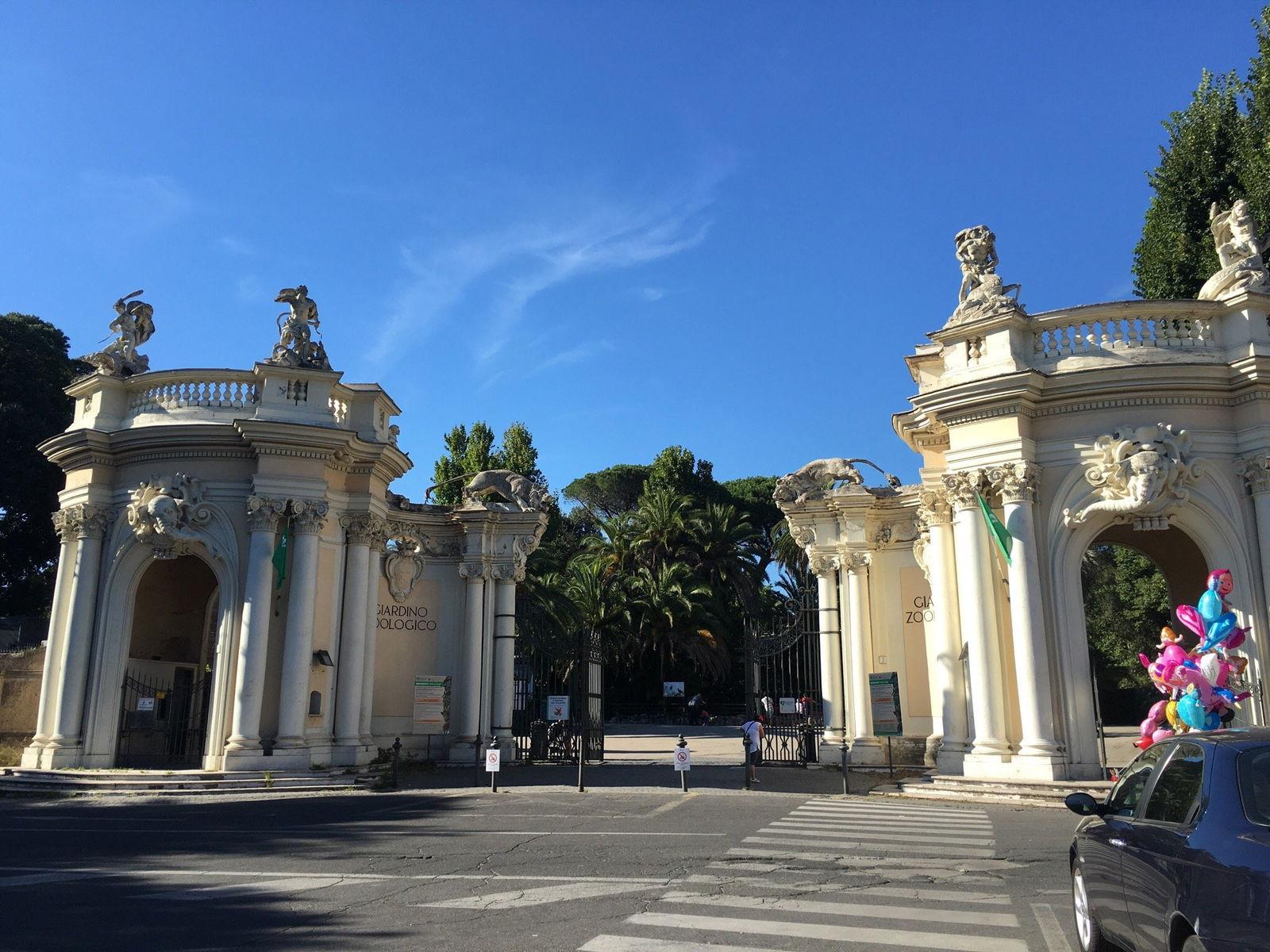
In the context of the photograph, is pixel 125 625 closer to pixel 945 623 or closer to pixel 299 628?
pixel 299 628

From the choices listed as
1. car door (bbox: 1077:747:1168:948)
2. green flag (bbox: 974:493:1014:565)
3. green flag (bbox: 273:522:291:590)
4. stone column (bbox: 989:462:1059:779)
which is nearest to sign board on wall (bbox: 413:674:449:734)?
green flag (bbox: 273:522:291:590)

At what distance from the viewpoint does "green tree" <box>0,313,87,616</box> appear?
36.2m

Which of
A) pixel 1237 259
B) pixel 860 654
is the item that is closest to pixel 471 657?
pixel 860 654

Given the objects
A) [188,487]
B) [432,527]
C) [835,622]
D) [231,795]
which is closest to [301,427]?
[188,487]

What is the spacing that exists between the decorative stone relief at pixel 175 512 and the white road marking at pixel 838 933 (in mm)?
15645

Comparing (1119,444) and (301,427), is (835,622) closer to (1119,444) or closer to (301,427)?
(1119,444)

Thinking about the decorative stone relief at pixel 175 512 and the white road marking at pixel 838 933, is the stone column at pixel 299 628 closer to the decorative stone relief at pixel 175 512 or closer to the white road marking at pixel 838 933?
the decorative stone relief at pixel 175 512

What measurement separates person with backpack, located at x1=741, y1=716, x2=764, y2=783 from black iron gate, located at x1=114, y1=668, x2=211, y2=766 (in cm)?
1152

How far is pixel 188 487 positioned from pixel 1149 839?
19393 millimetres

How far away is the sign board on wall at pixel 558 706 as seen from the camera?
24406 mm

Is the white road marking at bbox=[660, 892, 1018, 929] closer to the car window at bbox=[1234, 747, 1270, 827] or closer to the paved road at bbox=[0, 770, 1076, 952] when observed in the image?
the paved road at bbox=[0, 770, 1076, 952]

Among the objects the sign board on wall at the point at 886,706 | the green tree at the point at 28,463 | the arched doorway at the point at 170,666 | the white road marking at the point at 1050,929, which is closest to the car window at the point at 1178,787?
the white road marking at the point at 1050,929

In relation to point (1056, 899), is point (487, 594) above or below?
above

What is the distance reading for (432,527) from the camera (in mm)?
24672
